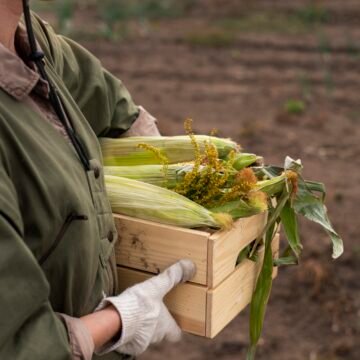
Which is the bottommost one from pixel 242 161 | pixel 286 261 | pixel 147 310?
pixel 286 261

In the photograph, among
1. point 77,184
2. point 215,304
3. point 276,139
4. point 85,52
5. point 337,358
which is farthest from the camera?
point 276,139

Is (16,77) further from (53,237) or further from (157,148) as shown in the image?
(157,148)

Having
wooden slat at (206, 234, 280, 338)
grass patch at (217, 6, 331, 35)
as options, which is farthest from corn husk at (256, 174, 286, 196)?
grass patch at (217, 6, 331, 35)

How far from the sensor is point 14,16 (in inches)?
60.1

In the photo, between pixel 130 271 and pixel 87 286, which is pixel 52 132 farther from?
pixel 130 271

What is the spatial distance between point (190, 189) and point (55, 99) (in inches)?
15.7

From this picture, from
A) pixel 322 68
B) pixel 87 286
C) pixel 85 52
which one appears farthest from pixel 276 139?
pixel 87 286

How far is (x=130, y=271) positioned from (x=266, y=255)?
0.33 meters

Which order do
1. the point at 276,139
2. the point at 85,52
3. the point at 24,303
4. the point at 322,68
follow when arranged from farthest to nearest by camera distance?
the point at 322,68, the point at 276,139, the point at 85,52, the point at 24,303

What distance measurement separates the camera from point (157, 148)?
1943 millimetres

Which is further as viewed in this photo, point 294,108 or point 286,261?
point 294,108

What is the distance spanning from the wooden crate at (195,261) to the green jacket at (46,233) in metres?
0.08

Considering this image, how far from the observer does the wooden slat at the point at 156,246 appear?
167 centimetres

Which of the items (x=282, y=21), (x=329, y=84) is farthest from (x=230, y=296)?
(x=282, y=21)
